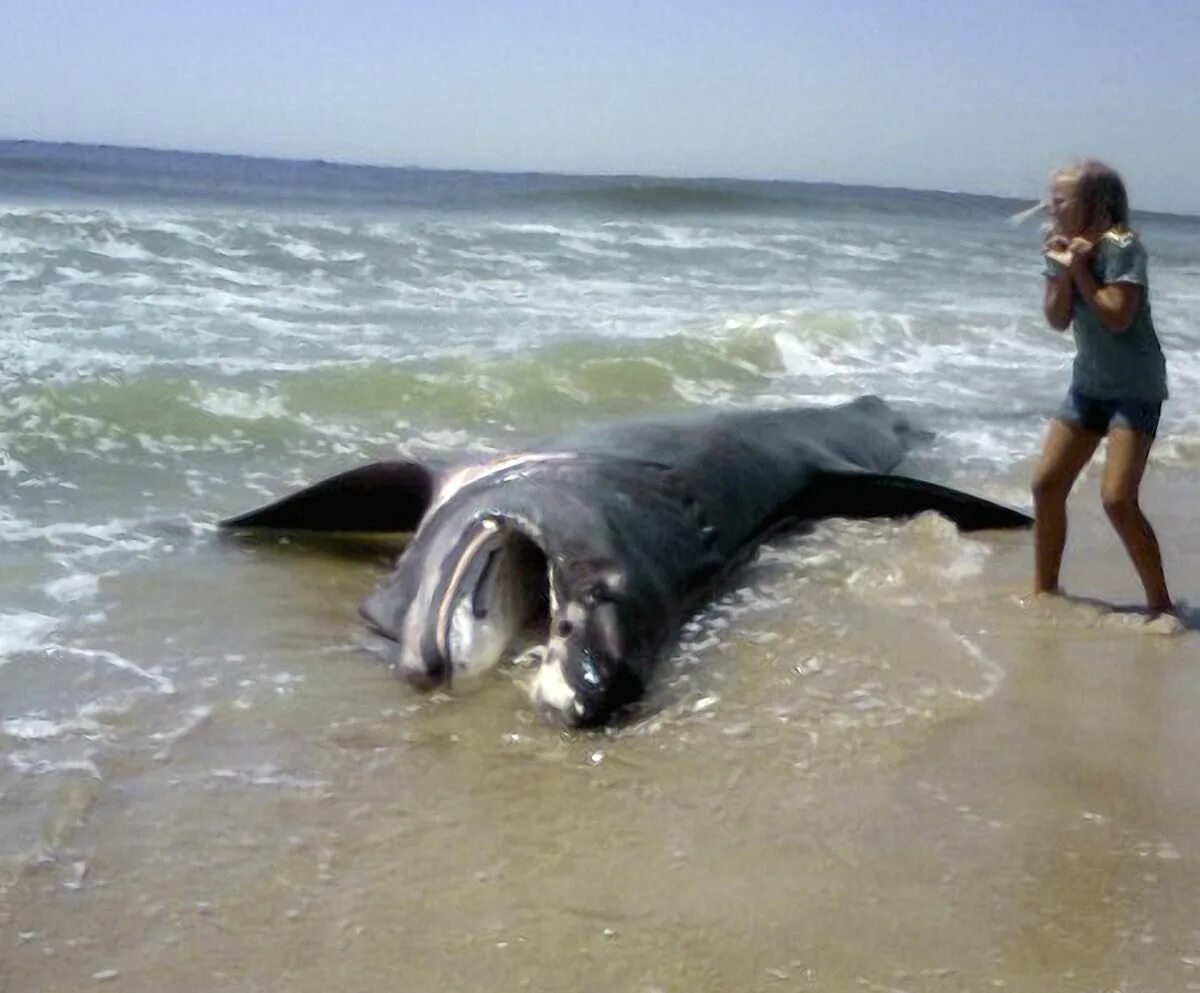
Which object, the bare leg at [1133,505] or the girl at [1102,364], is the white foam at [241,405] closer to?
the girl at [1102,364]

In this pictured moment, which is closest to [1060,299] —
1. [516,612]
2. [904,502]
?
[904,502]

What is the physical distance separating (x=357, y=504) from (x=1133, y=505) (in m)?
2.61

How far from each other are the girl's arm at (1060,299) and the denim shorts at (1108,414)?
0.97ft

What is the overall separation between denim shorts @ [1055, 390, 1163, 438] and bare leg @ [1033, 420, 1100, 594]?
28 millimetres

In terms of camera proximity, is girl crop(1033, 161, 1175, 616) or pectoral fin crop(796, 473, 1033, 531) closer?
girl crop(1033, 161, 1175, 616)

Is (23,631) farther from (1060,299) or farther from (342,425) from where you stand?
(342,425)

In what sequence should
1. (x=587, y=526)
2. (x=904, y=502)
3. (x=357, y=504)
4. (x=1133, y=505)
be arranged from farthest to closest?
(x=904, y=502)
(x=357, y=504)
(x=1133, y=505)
(x=587, y=526)

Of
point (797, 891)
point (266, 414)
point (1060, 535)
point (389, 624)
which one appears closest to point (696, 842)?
point (797, 891)

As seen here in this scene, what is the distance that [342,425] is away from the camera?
7820mm

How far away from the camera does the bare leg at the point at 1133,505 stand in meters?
4.78

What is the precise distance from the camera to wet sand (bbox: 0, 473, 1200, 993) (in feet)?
9.09

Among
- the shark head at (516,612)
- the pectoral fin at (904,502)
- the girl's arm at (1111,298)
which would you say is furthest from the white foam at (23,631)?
the girl's arm at (1111,298)

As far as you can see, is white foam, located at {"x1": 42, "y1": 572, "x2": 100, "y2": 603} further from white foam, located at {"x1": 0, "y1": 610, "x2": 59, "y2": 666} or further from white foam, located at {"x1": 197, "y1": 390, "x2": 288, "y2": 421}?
white foam, located at {"x1": 197, "y1": 390, "x2": 288, "y2": 421}

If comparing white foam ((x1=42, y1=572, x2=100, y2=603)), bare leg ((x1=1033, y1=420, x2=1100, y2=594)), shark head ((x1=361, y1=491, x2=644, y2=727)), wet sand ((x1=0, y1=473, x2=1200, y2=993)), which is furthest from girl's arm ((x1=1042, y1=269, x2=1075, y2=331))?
white foam ((x1=42, y1=572, x2=100, y2=603))
